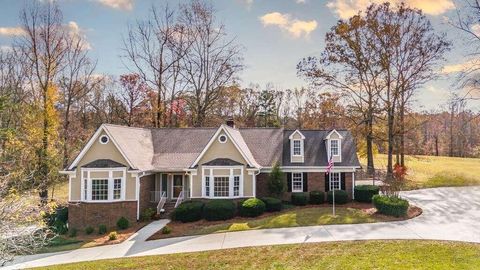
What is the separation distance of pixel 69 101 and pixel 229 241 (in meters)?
27.8

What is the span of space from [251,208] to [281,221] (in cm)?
276

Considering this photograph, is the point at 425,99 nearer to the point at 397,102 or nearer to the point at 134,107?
the point at 397,102

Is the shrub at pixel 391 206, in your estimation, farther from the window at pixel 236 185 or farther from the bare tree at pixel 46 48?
the bare tree at pixel 46 48

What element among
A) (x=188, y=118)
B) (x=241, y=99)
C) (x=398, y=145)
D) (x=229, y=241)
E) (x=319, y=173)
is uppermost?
(x=241, y=99)

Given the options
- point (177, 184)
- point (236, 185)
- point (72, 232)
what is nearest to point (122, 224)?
point (72, 232)

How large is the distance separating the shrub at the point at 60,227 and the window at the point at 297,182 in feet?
50.5

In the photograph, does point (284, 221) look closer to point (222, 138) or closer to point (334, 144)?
point (222, 138)

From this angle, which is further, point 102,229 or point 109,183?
point 109,183

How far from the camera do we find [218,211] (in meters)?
20.9

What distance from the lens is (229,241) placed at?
52.5ft

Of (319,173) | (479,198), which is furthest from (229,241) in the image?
(479,198)

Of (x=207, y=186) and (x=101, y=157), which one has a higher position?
(x=101, y=157)

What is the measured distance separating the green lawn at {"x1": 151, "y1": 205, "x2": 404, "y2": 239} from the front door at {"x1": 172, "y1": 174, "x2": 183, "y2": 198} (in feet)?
14.8

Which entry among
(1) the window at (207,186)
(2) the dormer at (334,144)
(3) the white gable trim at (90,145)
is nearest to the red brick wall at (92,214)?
(3) the white gable trim at (90,145)
